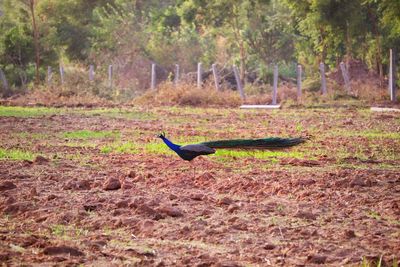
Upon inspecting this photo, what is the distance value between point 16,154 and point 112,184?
13.7 feet

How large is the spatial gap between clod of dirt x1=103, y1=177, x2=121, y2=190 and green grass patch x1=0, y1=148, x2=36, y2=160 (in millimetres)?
3473

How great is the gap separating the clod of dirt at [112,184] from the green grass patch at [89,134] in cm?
702

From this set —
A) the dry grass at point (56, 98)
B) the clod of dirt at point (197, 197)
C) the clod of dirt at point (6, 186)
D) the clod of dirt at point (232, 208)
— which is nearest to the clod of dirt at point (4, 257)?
the clod of dirt at point (232, 208)

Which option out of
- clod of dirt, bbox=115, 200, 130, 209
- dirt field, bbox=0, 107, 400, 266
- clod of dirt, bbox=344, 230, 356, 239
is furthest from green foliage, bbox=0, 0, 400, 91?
clod of dirt, bbox=344, 230, 356, 239

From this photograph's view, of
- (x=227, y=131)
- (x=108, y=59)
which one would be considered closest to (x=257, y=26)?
(x=108, y=59)

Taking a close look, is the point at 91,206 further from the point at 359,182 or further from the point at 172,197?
the point at 359,182

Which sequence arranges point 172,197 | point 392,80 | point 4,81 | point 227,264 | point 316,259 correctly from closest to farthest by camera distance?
1. point 227,264
2. point 316,259
3. point 172,197
4. point 392,80
5. point 4,81

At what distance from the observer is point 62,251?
6.72 m

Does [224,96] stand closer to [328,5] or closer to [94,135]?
[328,5]

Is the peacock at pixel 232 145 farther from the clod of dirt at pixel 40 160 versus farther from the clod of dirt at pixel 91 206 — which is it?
the clod of dirt at pixel 91 206

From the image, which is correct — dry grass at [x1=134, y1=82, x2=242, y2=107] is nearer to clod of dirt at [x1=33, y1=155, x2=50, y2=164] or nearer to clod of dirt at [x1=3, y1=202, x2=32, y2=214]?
clod of dirt at [x1=33, y1=155, x2=50, y2=164]

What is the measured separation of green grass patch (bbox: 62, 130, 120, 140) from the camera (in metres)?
17.3

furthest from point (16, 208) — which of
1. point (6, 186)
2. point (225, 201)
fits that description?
point (225, 201)

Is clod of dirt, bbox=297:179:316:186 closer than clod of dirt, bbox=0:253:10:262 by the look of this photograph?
No
